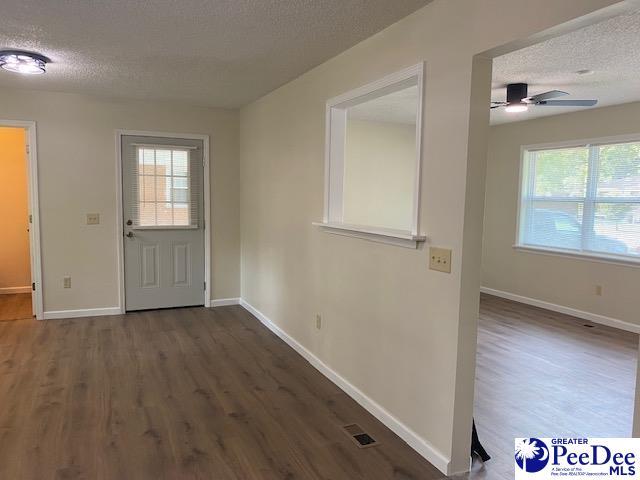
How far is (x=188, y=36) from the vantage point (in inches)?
116

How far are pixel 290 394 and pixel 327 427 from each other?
526 mm

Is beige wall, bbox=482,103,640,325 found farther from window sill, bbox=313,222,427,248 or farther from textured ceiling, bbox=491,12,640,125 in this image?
window sill, bbox=313,222,427,248

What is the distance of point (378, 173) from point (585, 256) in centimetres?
276

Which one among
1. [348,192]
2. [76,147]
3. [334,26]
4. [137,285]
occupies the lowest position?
[137,285]

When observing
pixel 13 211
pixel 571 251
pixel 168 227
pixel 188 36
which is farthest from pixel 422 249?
pixel 13 211

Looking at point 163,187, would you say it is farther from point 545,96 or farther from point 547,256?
point 547,256

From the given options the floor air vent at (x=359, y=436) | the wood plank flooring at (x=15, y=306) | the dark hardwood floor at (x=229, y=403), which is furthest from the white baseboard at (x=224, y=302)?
the floor air vent at (x=359, y=436)

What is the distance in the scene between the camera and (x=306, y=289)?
3.95 m

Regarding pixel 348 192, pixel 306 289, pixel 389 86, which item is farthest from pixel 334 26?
pixel 348 192

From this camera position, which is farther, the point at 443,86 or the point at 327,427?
the point at 327,427

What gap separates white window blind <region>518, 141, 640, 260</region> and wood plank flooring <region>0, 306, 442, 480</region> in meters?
3.94

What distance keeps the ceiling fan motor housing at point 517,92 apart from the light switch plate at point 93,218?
4452 mm

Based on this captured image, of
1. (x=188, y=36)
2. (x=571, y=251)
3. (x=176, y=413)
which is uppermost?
(x=188, y=36)

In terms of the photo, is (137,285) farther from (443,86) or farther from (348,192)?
(443,86)
